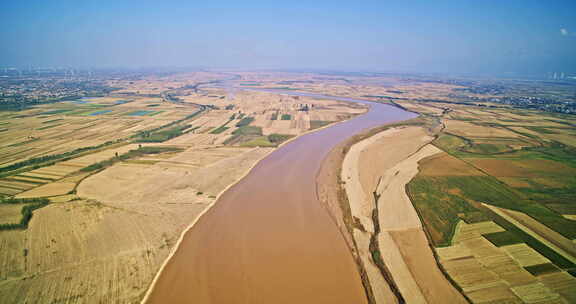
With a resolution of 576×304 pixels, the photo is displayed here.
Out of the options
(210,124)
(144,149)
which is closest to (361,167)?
(144,149)

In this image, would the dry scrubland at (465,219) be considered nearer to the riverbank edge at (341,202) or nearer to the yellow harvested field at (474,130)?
the riverbank edge at (341,202)

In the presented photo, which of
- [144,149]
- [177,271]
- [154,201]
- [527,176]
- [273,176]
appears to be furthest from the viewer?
[144,149]

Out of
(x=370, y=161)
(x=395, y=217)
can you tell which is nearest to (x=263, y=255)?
(x=395, y=217)

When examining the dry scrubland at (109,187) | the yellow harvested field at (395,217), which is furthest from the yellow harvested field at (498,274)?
the dry scrubland at (109,187)

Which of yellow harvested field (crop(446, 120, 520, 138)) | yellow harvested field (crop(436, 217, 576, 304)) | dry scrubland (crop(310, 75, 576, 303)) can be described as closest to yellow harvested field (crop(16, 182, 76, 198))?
dry scrubland (crop(310, 75, 576, 303))

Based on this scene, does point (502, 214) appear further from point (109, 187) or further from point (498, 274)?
point (109, 187)

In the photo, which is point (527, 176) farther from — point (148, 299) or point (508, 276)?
point (148, 299)
